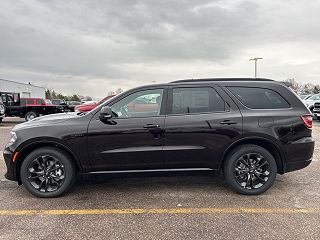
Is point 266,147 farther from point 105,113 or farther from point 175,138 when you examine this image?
point 105,113

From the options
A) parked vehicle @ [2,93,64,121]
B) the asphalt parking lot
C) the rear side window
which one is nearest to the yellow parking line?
the asphalt parking lot

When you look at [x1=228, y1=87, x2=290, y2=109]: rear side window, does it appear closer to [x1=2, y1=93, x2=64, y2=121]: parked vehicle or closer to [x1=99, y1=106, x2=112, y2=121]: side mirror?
[x1=99, y1=106, x2=112, y2=121]: side mirror

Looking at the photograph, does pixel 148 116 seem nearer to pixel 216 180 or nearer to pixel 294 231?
pixel 216 180

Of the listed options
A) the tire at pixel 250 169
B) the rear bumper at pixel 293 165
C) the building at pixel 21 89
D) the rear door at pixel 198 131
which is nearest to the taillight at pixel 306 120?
the rear bumper at pixel 293 165

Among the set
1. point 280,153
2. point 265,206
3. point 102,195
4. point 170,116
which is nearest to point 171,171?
point 170,116

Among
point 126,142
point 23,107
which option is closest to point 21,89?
point 23,107

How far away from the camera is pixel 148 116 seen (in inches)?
163

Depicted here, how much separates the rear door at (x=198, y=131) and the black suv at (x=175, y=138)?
0.6 inches

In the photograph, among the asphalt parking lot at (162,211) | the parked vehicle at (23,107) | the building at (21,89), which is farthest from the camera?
the building at (21,89)

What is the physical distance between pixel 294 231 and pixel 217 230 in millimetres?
865

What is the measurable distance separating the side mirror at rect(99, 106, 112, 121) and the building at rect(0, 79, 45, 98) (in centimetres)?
4768

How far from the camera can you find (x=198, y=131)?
409 cm

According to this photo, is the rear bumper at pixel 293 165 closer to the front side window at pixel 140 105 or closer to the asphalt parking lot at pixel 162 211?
the asphalt parking lot at pixel 162 211

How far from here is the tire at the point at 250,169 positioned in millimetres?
4184
